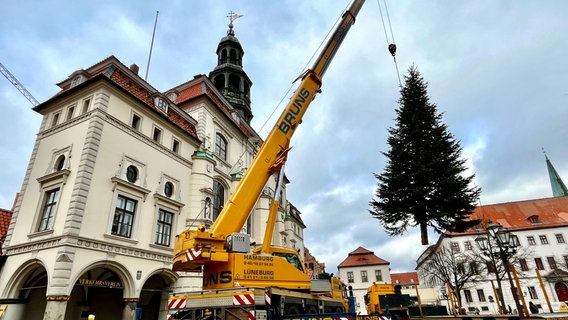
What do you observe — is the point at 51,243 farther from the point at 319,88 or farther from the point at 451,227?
the point at 451,227

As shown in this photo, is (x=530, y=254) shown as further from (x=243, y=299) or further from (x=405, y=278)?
(x=243, y=299)

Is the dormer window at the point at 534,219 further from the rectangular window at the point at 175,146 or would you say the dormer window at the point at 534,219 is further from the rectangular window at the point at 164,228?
the rectangular window at the point at 164,228

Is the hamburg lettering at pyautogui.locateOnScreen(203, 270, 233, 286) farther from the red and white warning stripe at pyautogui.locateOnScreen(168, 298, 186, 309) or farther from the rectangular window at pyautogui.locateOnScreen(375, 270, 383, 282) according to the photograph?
the rectangular window at pyautogui.locateOnScreen(375, 270, 383, 282)

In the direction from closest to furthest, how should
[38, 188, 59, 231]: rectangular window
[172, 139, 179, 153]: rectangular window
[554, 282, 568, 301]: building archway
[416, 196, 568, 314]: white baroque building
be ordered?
[38, 188, 59, 231]: rectangular window
[172, 139, 179, 153]: rectangular window
[554, 282, 568, 301]: building archway
[416, 196, 568, 314]: white baroque building

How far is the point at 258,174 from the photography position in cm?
1062

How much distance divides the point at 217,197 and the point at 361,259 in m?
50.0

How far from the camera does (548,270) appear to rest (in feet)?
152

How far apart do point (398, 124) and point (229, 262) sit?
1090 centimetres

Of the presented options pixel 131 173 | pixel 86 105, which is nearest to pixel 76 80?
pixel 86 105

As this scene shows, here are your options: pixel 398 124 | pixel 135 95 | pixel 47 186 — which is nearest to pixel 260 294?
pixel 398 124

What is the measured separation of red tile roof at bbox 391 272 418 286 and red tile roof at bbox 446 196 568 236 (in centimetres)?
4868

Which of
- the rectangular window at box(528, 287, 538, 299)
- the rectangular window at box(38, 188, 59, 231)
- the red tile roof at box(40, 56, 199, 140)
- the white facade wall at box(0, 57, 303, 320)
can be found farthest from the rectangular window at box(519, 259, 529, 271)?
the rectangular window at box(38, 188, 59, 231)

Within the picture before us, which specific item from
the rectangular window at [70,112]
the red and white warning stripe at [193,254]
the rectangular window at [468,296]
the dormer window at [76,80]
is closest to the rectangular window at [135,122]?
the rectangular window at [70,112]

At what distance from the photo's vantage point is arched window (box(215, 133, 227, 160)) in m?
25.0
